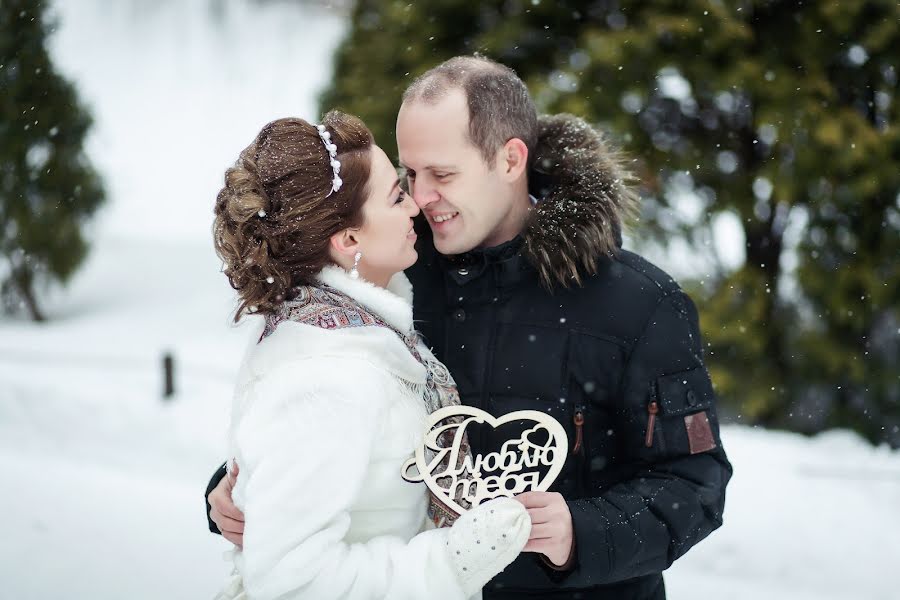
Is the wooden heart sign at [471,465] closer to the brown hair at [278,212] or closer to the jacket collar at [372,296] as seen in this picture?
the jacket collar at [372,296]

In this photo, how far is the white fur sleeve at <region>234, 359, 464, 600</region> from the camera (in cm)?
162

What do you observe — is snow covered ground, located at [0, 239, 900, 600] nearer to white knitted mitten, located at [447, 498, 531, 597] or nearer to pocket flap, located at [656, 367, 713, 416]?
white knitted mitten, located at [447, 498, 531, 597]

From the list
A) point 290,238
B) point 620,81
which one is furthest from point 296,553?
point 620,81

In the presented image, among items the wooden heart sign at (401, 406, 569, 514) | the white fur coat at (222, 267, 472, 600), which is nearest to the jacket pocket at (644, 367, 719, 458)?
the wooden heart sign at (401, 406, 569, 514)

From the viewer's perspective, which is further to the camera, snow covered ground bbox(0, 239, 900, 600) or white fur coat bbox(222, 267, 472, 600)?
snow covered ground bbox(0, 239, 900, 600)

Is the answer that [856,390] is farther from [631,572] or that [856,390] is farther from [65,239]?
[65,239]

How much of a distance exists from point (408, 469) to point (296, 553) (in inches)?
13.4

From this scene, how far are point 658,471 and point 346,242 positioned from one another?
95 centimetres

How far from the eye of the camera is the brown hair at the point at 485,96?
91.6 inches

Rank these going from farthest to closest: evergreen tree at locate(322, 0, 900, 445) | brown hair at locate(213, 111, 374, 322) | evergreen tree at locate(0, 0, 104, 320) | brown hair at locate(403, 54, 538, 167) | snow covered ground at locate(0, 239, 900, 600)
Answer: evergreen tree at locate(0, 0, 104, 320) → evergreen tree at locate(322, 0, 900, 445) → snow covered ground at locate(0, 239, 900, 600) → brown hair at locate(403, 54, 538, 167) → brown hair at locate(213, 111, 374, 322)

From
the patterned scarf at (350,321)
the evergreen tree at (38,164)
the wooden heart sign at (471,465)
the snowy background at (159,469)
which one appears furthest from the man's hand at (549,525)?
the evergreen tree at (38,164)

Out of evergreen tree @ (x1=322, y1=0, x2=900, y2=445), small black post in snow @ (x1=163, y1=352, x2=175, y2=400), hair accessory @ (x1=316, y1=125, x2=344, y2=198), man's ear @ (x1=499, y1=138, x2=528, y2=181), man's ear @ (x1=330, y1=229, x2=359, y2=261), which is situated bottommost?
small black post in snow @ (x1=163, y1=352, x2=175, y2=400)

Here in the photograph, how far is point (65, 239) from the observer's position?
41.1 ft

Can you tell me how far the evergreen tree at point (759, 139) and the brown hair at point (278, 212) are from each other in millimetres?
4511
